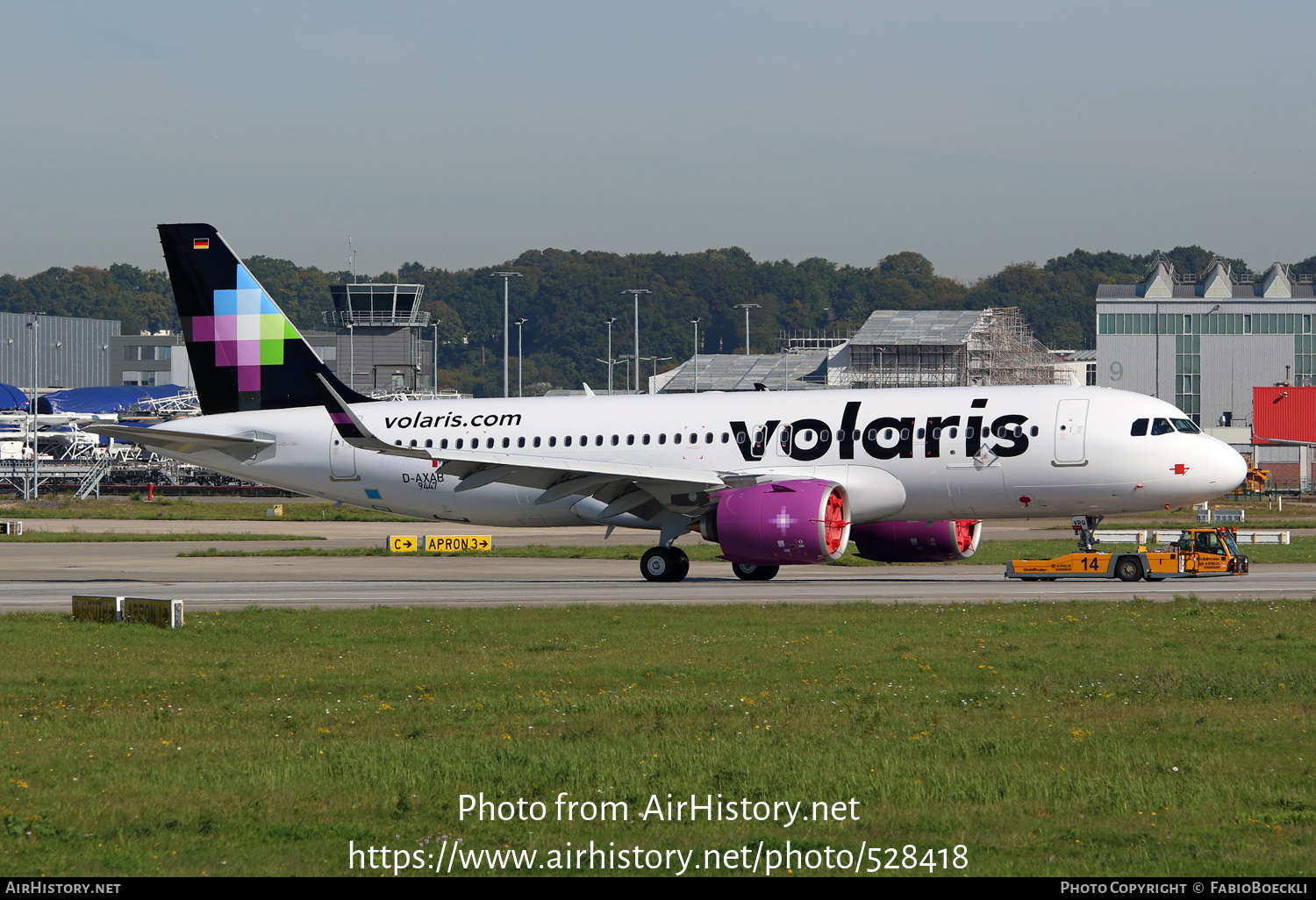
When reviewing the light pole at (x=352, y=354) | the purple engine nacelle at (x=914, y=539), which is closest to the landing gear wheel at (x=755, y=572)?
the purple engine nacelle at (x=914, y=539)

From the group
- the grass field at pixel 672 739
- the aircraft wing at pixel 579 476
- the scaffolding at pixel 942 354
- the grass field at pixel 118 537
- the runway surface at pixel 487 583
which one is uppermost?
the scaffolding at pixel 942 354

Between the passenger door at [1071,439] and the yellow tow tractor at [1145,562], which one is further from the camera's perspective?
the yellow tow tractor at [1145,562]

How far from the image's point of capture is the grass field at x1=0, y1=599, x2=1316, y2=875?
9.92 metres

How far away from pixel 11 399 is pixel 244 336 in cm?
12861

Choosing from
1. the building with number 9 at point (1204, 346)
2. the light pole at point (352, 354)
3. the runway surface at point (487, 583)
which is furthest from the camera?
the light pole at point (352, 354)

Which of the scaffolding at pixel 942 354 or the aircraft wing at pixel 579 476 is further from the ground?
the scaffolding at pixel 942 354

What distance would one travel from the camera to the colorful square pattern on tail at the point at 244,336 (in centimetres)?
3881

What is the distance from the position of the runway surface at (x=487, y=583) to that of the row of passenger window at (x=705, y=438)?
11.8 ft

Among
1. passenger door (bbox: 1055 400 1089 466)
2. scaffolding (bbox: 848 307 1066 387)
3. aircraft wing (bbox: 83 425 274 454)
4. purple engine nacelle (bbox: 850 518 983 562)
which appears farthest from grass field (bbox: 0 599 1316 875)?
scaffolding (bbox: 848 307 1066 387)

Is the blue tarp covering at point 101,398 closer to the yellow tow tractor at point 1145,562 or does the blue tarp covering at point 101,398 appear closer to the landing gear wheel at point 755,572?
the landing gear wheel at point 755,572

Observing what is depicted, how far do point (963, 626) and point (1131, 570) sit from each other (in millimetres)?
12489

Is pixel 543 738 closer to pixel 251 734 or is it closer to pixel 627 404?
pixel 251 734

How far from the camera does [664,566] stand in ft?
115
